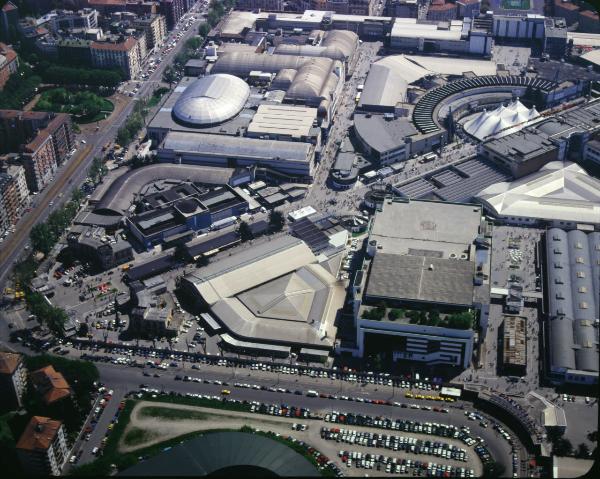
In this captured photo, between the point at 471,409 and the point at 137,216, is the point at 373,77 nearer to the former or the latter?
the point at 137,216

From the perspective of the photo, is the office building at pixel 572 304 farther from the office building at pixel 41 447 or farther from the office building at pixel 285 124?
the office building at pixel 41 447

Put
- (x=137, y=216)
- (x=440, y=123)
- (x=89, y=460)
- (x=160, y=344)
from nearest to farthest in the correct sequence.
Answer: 1. (x=89, y=460)
2. (x=160, y=344)
3. (x=137, y=216)
4. (x=440, y=123)

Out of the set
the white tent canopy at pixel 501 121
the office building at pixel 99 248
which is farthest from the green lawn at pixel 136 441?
the white tent canopy at pixel 501 121

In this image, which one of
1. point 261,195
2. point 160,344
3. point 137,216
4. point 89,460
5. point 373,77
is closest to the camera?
point 89,460

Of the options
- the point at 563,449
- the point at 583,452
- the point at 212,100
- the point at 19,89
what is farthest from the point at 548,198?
the point at 19,89

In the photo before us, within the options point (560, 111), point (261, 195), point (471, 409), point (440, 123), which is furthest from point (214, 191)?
point (560, 111)

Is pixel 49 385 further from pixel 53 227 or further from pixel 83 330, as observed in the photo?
pixel 53 227
